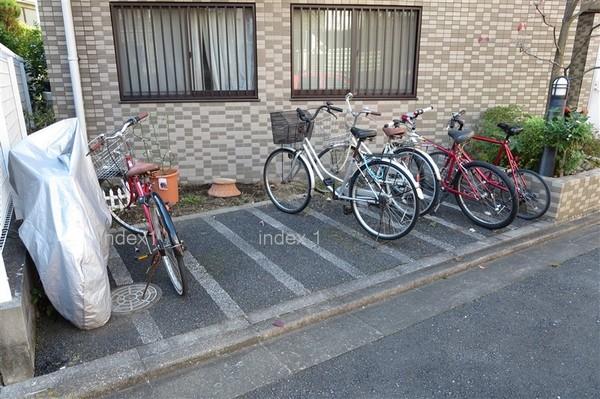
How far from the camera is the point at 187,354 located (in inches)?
106

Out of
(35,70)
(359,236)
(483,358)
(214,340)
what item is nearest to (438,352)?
(483,358)

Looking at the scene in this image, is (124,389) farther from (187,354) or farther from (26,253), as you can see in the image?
(26,253)

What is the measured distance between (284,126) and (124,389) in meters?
3.19

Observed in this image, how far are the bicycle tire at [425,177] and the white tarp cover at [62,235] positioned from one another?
3.07m

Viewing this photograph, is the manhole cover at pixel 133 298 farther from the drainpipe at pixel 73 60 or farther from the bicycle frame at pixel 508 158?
the bicycle frame at pixel 508 158

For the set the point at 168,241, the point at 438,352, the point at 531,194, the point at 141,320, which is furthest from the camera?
the point at 531,194

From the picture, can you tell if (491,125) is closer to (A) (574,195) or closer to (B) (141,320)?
(A) (574,195)

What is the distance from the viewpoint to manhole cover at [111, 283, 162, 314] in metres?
3.21

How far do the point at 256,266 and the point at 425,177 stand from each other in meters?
2.33

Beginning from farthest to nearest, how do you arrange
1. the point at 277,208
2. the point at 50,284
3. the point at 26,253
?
the point at 277,208, the point at 26,253, the point at 50,284

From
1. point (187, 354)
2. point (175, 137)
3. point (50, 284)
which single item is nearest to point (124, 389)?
point (187, 354)

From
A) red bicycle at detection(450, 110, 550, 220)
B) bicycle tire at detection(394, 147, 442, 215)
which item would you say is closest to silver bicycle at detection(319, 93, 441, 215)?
bicycle tire at detection(394, 147, 442, 215)

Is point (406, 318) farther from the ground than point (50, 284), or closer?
closer

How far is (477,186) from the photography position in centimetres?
470
